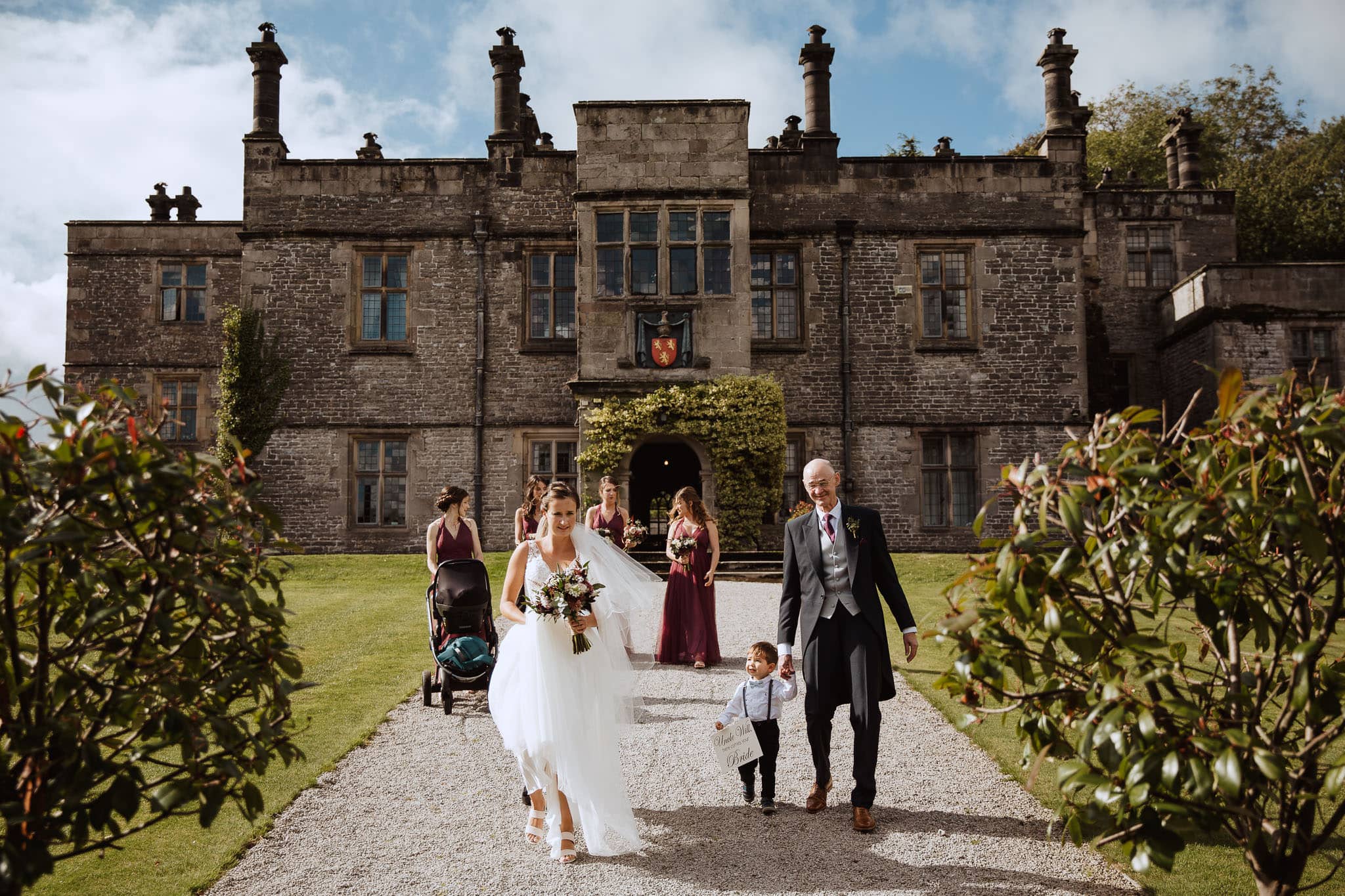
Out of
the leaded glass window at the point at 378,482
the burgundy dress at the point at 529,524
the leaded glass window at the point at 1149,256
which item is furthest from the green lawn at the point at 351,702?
the leaded glass window at the point at 1149,256

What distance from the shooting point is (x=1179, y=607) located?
332 centimetres

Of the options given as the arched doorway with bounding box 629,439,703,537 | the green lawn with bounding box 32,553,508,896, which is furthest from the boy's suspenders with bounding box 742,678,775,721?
the arched doorway with bounding box 629,439,703,537

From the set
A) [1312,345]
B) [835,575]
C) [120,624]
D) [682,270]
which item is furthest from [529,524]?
[1312,345]

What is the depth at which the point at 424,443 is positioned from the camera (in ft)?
66.2

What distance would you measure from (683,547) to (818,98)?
544 inches

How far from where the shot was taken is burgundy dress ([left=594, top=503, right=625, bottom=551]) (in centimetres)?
1077

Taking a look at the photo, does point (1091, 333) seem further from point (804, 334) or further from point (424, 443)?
point (424, 443)

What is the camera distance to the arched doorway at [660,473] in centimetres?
2206

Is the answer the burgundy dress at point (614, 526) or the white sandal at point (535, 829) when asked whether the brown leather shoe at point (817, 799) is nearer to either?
the white sandal at point (535, 829)

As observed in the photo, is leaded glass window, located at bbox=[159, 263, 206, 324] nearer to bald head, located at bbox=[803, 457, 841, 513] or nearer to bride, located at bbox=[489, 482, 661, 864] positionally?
bride, located at bbox=[489, 482, 661, 864]

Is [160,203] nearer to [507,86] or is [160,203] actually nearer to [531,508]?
[507,86]

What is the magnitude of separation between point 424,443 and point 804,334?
324 inches

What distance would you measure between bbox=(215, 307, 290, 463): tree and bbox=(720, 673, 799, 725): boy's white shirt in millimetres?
16293

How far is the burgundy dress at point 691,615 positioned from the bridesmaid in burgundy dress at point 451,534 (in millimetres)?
2056
